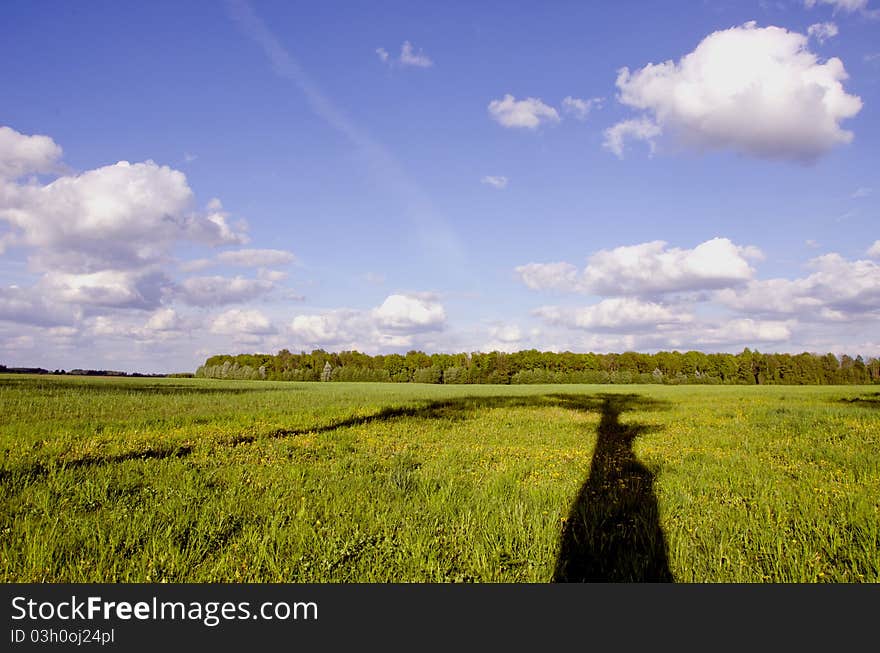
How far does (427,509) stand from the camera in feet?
21.0

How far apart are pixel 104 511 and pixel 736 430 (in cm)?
1782

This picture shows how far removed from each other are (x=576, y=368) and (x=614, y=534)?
135300 millimetres

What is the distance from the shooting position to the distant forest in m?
125

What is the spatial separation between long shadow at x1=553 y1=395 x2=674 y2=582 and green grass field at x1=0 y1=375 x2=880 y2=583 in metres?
0.03

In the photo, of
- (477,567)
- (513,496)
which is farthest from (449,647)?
(513,496)

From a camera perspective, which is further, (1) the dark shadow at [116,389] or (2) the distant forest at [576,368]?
(2) the distant forest at [576,368]

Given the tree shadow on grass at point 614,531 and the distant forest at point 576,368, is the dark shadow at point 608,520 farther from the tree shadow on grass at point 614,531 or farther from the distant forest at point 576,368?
the distant forest at point 576,368

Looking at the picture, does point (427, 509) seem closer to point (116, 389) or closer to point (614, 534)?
point (614, 534)

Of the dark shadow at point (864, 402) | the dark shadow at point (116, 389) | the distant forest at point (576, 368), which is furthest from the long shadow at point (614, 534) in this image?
the distant forest at point (576, 368)

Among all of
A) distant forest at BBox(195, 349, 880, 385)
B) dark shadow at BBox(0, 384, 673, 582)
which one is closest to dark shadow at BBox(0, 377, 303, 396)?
dark shadow at BBox(0, 384, 673, 582)

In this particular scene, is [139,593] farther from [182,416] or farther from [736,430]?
[736,430]

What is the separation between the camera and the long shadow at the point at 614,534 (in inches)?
183

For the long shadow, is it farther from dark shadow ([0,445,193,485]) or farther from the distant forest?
the distant forest

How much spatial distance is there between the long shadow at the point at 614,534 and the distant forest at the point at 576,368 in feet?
375
